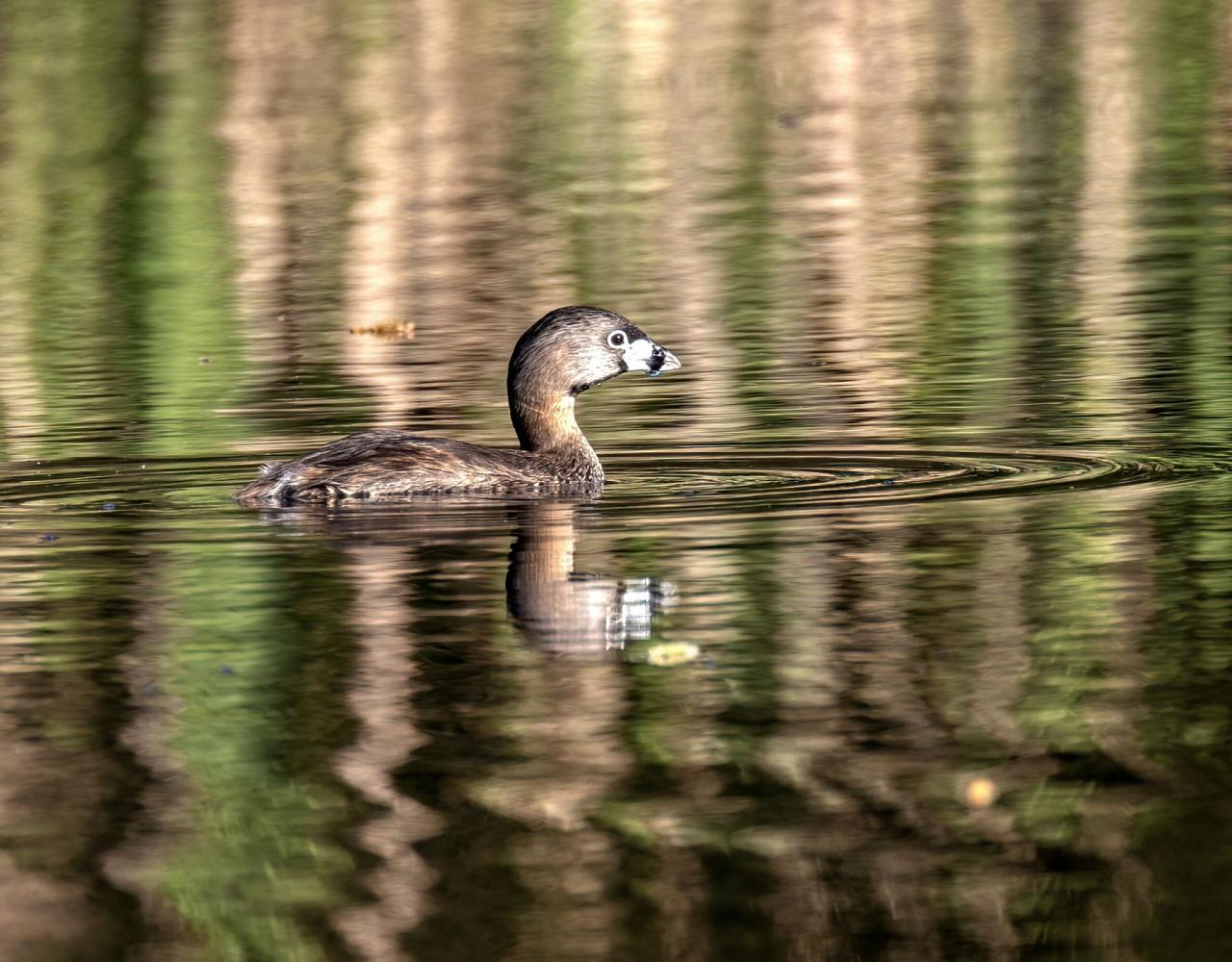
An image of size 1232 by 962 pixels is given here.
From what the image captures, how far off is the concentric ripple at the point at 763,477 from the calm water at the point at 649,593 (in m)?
0.05

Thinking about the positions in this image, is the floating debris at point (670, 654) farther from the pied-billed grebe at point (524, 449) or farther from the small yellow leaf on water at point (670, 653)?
the pied-billed grebe at point (524, 449)

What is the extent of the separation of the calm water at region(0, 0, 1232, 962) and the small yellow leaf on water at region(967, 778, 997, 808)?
0.02 m

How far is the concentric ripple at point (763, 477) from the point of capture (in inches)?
480

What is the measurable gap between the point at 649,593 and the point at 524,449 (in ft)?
13.0

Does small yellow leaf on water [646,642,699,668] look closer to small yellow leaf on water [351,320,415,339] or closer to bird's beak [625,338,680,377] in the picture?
bird's beak [625,338,680,377]

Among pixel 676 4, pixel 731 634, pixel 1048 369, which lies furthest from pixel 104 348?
pixel 676 4

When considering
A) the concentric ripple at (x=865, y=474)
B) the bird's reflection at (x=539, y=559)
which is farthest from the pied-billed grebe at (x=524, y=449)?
the concentric ripple at (x=865, y=474)

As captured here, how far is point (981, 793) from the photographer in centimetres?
700

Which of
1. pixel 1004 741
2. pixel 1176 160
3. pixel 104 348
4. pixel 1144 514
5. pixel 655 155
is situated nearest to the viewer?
pixel 1004 741

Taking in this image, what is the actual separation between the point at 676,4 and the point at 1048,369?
40.7m

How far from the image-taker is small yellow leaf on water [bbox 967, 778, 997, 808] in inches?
273

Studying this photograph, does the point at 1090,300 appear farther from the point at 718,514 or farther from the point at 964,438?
the point at 718,514

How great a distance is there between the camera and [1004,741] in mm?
7496

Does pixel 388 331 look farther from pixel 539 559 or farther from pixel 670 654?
pixel 670 654
